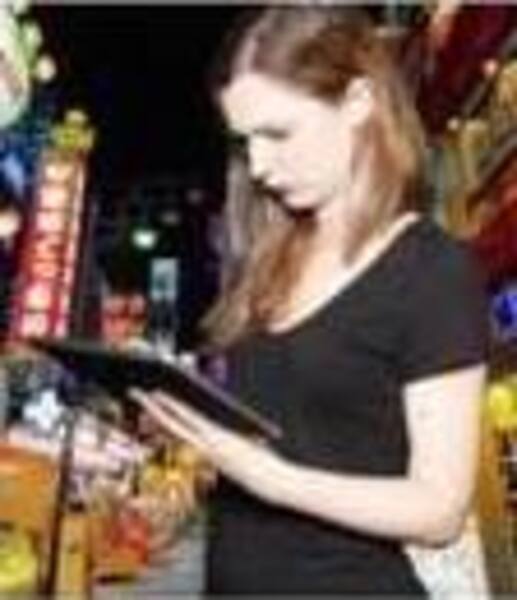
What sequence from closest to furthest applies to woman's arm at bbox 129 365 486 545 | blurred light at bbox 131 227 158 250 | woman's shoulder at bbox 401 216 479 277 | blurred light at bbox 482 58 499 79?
woman's arm at bbox 129 365 486 545, woman's shoulder at bbox 401 216 479 277, blurred light at bbox 482 58 499 79, blurred light at bbox 131 227 158 250

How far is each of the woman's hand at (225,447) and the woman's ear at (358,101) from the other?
425 millimetres

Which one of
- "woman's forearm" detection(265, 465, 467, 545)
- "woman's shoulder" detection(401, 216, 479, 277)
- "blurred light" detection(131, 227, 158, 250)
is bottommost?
"woman's forearm" detection(265, 465, 467, 545)

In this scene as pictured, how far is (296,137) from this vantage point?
229cm

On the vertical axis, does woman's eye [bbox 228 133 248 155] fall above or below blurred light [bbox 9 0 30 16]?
below

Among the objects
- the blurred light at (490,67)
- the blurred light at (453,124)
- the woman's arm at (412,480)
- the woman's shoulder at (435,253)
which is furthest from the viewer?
the blurred light at (453,124)

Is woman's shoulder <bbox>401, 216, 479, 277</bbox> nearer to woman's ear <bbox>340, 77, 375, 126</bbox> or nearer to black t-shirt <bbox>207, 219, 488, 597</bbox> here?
black t-shirt <bbox>207, 219, 488, 597</bbox>

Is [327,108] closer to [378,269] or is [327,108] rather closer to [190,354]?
[378,269]

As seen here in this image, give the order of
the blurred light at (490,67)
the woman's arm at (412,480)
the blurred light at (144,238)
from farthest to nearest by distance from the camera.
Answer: the blurred light at (144,238) → the blurred light at (490,67) → the woman's arm at (412,480)

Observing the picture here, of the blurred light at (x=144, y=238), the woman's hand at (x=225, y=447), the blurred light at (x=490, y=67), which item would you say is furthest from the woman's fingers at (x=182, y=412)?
the blurred light at (x=144, y=238)

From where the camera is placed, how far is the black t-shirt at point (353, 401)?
7.20 feet

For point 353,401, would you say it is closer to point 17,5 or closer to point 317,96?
point 317,96

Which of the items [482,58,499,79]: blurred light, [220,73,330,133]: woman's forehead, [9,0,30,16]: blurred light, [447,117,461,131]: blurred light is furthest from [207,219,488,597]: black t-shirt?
[447,117,461,131]: blurred light

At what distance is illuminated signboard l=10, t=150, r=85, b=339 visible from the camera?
25.0m

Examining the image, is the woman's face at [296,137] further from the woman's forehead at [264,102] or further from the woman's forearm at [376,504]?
the woman's forearm at [376,504]
